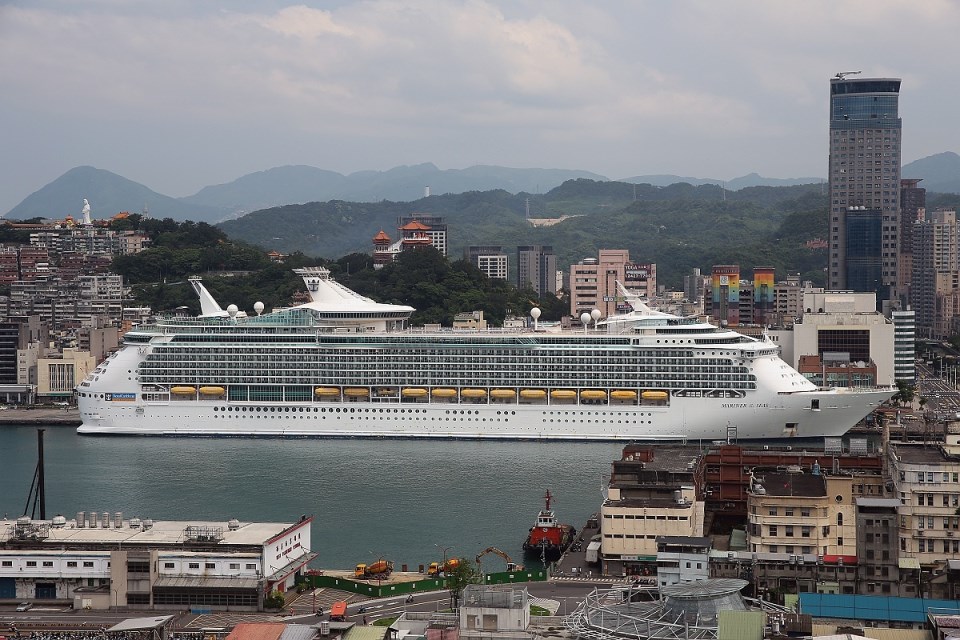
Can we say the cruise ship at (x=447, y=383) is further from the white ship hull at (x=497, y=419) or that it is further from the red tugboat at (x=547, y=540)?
the red tugboat at (x=547, y=540)

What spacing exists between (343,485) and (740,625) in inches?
727

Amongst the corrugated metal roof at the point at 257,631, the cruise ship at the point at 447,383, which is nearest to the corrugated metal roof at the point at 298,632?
the corrugated metal roof at the point at 257,631

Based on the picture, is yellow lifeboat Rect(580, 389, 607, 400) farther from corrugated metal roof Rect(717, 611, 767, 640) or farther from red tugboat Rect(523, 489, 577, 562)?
corrugated metal roof Rect(717, 611, 767, 640)

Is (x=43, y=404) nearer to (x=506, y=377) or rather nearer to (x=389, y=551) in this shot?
(x=506, y=377)

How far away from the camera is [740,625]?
20094 mm

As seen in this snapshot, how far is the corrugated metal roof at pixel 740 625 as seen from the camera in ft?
65.5

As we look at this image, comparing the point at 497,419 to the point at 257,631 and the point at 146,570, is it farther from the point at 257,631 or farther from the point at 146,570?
the point at 257,631

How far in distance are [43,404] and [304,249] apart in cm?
10912

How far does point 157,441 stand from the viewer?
45.8 metres

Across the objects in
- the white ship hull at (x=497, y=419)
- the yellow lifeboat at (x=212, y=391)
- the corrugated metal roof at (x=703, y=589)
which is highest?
the yellow lifeboat at (x=212, y=391)

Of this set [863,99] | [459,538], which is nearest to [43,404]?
[459,538]

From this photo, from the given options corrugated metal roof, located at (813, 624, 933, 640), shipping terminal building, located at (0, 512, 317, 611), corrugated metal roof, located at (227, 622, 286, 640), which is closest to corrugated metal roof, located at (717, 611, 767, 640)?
corrugated metal roof, located at (813, 624, 933, 640)

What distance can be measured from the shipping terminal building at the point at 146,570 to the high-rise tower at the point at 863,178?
68.7m

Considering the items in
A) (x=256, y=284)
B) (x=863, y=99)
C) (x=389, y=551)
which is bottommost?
(x=389, y=551)
